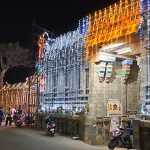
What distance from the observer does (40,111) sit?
30.0 meters

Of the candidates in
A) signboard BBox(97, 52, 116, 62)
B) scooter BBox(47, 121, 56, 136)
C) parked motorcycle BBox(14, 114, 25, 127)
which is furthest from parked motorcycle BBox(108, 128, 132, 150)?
parked motorcycle BBox(14, 114, 25, 127)

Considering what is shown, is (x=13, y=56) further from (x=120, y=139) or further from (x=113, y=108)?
(x=120, y=139)

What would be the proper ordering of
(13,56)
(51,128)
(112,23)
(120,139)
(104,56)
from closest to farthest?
1. (120,139)
2. (112,23)
3. (104,56)
4. (51,128)
5. (13,56)

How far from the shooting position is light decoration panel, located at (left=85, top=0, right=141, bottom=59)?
18.2 metres

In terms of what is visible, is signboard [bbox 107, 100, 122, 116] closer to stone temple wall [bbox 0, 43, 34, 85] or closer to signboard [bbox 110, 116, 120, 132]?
signboard [bbox 110, 116, 120, 132]

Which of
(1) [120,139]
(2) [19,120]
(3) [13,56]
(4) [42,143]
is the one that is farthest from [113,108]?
(3) [13,56]

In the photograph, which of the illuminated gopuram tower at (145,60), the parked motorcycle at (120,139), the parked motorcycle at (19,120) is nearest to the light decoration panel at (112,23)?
the illuminated gopuram tower at (145,60)

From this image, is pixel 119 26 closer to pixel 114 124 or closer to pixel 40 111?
pixel 114 124

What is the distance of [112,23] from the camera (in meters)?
19.8

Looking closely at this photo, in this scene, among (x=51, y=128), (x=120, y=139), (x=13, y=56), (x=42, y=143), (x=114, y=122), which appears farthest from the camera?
(x=13, y=56)

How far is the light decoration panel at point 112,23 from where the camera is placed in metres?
18.2

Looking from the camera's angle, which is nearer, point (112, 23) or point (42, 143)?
point (112, 23)

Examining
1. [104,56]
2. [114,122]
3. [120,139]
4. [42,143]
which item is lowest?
[42,143]

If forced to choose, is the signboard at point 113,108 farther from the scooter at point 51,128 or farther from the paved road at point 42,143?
the scooter at point 51,128
